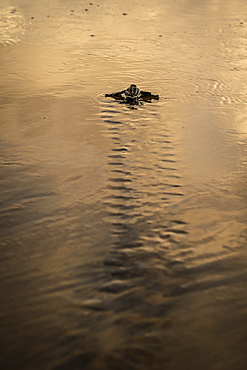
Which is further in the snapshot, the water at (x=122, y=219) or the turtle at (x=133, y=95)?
the turtle at (x=133, y=95)

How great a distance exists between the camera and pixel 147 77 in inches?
292

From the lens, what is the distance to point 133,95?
616 centimetres

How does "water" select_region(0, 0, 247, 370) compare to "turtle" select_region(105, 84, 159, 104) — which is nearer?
"water" select_region(0, 0, 247, 370)

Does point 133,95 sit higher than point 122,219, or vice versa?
point 133,95

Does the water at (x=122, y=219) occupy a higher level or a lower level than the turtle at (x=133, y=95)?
lower

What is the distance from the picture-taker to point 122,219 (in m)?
3.42

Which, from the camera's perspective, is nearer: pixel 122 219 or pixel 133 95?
pixel 122 219

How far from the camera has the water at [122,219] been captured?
235 cm

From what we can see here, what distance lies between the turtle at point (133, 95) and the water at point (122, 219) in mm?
179

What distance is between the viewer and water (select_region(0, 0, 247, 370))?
2348 millimetres

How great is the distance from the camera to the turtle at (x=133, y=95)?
6133 millimetres

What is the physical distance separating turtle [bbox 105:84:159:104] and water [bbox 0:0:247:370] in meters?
0.18

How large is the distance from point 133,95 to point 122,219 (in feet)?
10.5

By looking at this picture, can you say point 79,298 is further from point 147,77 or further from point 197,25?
point 197,25
